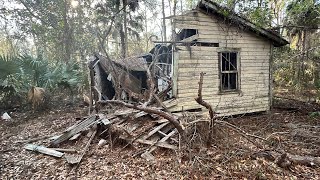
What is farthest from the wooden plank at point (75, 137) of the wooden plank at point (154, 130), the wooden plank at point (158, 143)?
the wooden plank at point (154, 130)

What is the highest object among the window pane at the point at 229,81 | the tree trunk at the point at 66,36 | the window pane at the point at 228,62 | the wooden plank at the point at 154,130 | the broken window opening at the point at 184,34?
the tree trunk at the point at 66,36

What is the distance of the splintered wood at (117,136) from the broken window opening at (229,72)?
386 centimetres

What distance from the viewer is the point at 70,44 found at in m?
18.4

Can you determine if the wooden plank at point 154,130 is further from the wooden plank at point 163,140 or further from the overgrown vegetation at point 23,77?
the overgrown vegetation at point 23,77

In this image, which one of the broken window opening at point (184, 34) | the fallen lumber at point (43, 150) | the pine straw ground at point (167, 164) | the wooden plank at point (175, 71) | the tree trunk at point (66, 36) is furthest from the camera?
the tree trunk at point (66, 36)

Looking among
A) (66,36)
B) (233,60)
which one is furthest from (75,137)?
(66,36)

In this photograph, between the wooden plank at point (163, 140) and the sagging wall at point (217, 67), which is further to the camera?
the sagging wall at point (217, 67)

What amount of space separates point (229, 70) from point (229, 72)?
0.49 feet

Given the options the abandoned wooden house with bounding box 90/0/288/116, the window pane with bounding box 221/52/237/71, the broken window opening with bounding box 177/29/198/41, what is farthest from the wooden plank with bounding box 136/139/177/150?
the broken window opening with bounding box 177/29/198/41

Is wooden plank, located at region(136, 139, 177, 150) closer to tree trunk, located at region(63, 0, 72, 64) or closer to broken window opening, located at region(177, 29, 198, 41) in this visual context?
broken window opening, located at region(177, 29, 198, 41)

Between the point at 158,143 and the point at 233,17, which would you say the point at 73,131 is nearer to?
the point at 158,143

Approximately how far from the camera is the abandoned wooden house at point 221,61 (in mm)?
8133

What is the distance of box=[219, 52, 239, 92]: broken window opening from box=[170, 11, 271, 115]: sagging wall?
0.20m

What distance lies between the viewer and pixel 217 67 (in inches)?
343
